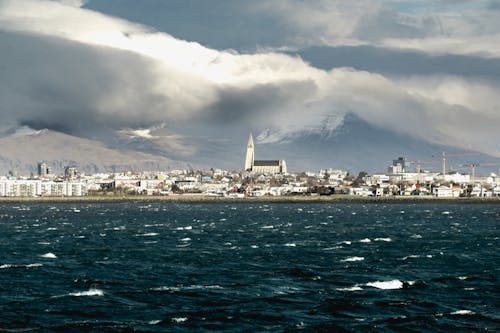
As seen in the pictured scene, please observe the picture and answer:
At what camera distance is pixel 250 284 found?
70125 mm

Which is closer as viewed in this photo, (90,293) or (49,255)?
(90,293)

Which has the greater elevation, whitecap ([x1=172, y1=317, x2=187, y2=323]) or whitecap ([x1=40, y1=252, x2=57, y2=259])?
whitecap ([x1=40, y1=252, x2=57, y2=259])

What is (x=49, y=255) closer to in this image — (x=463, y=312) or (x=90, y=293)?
(x=90, y=293)

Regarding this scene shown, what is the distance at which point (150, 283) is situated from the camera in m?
71.0

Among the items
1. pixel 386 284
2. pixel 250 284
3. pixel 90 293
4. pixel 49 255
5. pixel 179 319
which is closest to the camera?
pixel 179 319

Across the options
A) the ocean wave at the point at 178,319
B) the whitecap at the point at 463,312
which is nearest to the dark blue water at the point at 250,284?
the whitecap at the point at 463,312

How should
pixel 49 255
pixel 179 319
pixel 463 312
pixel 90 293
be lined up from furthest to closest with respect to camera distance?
pixel 49 255 < pixel 90 293 < pixel 463 312 < pixel 179 319

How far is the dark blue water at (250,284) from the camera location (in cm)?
5453

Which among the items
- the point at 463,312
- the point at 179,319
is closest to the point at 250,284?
the point at 179,319

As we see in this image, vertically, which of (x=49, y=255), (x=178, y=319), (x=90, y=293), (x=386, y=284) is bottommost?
(x=178, y=319)

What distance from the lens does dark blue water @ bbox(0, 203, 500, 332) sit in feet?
179

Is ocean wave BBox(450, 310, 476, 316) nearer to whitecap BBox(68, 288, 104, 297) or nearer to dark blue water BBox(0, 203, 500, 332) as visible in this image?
dark blue water BBox(0, 203, 500, 332)

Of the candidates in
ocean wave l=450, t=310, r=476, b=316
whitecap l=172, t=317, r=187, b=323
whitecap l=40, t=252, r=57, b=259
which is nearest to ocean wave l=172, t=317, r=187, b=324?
whitecap l=172, t=317, r=187, b=323

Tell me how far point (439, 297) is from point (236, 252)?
37613 mm
